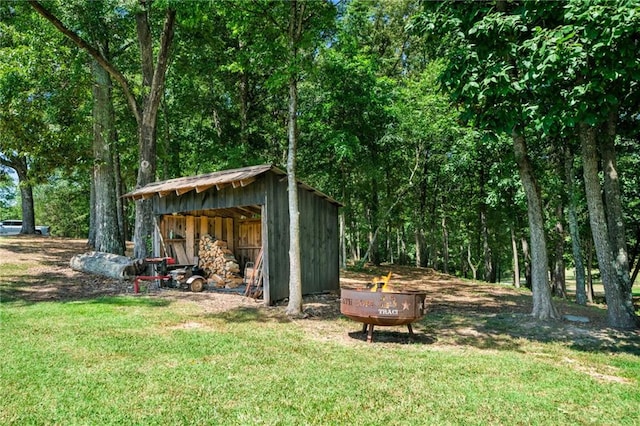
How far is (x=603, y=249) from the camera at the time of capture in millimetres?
7672

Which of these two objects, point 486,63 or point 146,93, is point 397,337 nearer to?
point 486,63

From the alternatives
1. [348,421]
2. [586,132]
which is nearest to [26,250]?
[348,421]

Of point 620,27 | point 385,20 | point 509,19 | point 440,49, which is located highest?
point 385,20

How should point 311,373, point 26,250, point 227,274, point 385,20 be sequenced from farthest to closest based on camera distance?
point 385,20 → point 26,250 → point 227,274 → point 311,373

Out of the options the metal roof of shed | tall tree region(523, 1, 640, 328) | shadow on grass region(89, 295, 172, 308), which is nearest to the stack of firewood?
the metal roof of shed

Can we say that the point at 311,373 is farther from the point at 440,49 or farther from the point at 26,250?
the point at 26,250

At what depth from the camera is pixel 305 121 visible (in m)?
16.4

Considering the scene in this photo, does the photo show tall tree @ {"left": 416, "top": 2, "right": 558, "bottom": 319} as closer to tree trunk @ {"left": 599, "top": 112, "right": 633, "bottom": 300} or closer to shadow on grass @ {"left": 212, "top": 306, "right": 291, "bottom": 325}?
tree trunk @ {"left": 599, "top": 112, "right": 633, "bottom": 300}

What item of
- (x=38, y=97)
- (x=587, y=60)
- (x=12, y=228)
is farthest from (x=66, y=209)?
(x=587, y=60)

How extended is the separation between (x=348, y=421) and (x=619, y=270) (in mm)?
7153

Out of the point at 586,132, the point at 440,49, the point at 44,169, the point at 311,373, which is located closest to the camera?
the point at 311,373

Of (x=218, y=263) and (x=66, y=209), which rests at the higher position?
(x=66, y=209)

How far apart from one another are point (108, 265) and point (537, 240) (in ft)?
37.3

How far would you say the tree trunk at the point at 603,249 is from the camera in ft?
25.1
